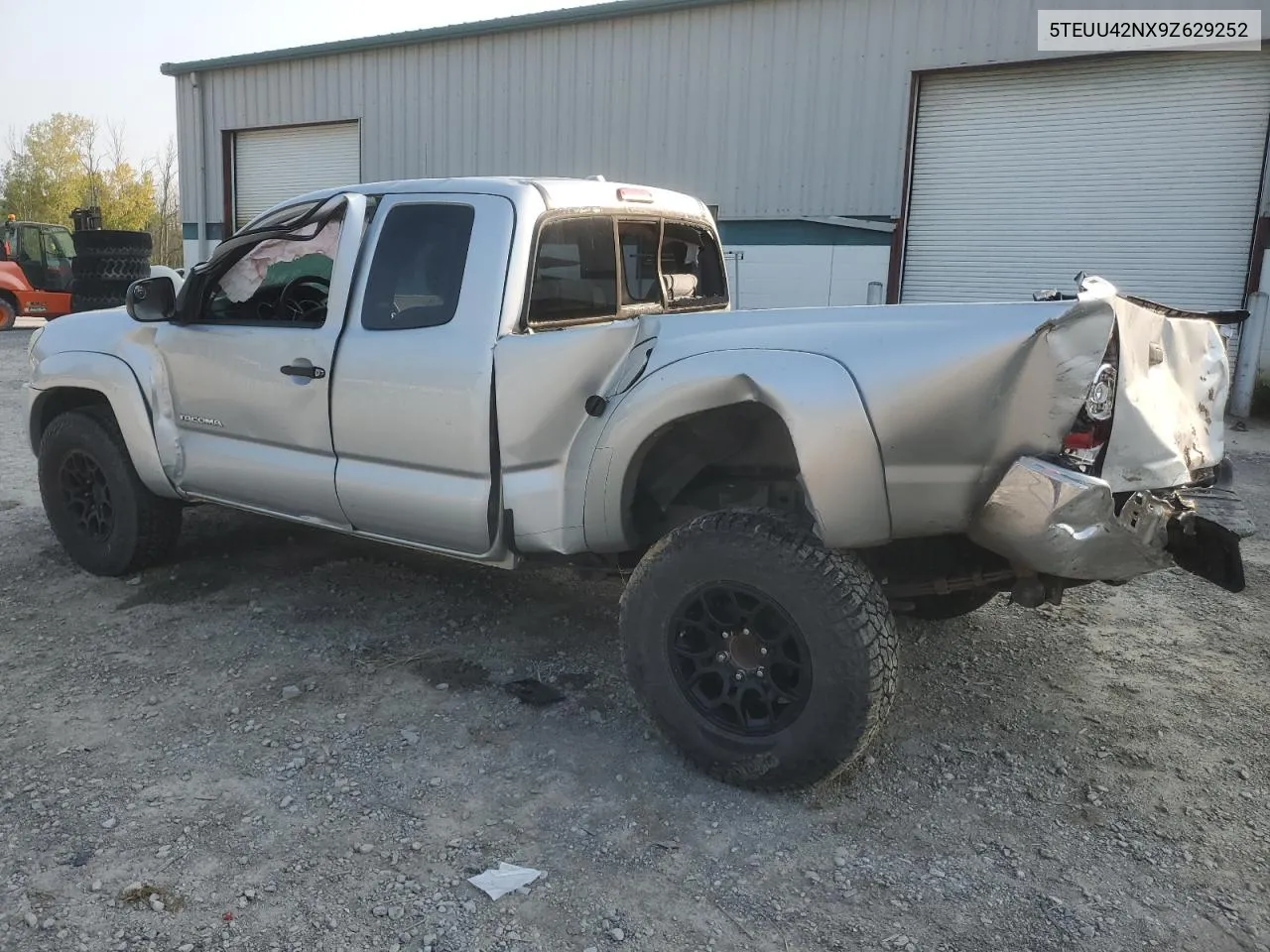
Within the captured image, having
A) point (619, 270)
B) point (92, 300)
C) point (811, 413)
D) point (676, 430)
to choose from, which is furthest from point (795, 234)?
point (92, 300)

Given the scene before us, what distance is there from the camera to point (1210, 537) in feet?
9.74

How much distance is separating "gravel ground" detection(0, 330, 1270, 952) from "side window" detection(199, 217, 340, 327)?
4.43 ft

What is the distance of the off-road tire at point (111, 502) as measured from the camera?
Result: 4738 mm

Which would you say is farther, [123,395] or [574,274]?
[123,395]

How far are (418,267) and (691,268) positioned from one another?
1.45 meters

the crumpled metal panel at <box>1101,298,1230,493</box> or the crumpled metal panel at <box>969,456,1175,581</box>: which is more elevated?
the crumpled metal panel at <box>1101,298,1230,493</box>

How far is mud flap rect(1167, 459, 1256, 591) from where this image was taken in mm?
2943

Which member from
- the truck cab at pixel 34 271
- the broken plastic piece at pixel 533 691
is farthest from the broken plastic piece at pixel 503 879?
the truck cab at pixel 34 271

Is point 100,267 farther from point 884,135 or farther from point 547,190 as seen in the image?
point 547,190

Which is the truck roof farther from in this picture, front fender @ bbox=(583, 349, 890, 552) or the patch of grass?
the patch of grass

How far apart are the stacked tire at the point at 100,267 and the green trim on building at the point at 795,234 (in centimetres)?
1204

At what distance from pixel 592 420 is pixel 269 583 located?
95.2 inches

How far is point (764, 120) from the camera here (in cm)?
1328

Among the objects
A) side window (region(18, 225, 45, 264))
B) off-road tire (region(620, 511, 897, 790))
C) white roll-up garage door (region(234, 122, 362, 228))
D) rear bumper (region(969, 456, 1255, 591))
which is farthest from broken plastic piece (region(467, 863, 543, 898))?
side window (region(18, 225, 45, 264))
